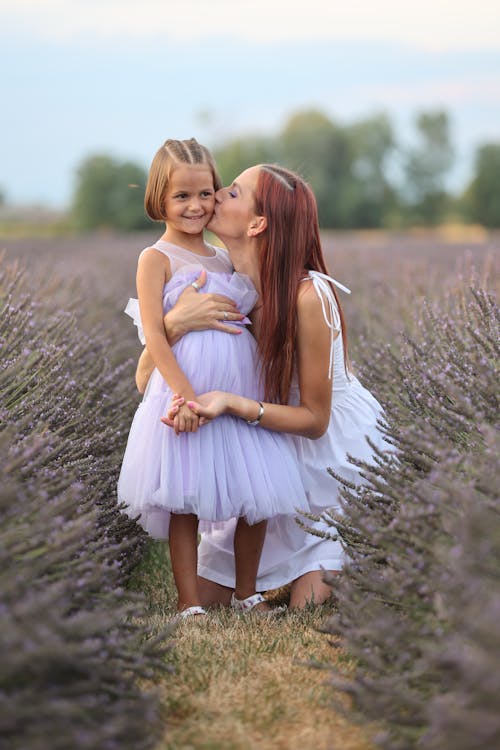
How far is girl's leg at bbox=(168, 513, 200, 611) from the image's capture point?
3053 millimetres

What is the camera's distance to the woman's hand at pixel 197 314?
10.0ft

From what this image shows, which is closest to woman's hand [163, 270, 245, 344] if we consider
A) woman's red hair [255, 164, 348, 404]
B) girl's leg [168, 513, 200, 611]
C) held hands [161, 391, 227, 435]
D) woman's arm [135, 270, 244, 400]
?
woman's arm [135, 270, 244, 400]

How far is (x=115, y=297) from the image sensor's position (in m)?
7.57

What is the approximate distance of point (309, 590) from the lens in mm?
3209

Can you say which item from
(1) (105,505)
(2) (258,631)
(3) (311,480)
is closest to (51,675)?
(2) (258,631)

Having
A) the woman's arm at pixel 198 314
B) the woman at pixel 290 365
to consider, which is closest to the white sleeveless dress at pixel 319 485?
the woman at pixel 290 365

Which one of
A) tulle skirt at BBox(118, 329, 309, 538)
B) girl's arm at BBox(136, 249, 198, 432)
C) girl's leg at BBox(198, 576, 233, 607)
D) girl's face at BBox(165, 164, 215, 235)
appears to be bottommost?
girl's leg at BBox(198, 576, 233, 607)

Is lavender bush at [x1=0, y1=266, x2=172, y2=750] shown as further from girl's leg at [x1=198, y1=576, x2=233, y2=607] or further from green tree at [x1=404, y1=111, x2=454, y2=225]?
green tree at [x1=404, y1=111, x2=454, y2=225]

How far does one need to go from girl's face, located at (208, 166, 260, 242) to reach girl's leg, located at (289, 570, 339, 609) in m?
1.16

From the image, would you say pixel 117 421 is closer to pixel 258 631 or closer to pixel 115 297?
pixel 258 631

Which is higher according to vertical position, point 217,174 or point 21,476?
point 217,174

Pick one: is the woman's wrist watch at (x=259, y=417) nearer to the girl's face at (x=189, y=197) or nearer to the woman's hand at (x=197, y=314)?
the woman's hand at (x=197, y=314)

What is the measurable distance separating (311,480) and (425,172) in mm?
56002

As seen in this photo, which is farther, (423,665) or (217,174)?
(217,174)
